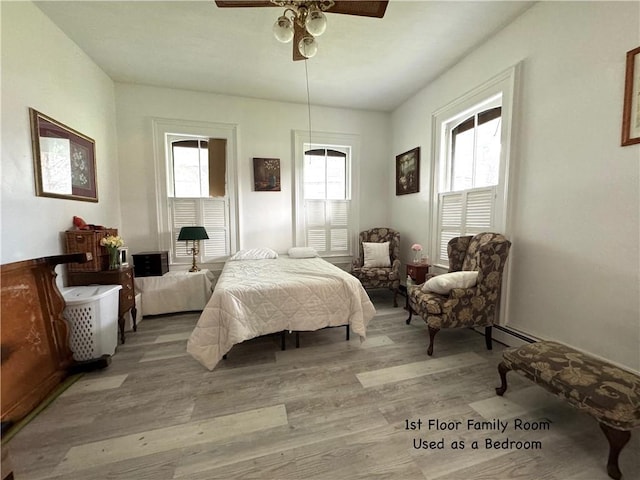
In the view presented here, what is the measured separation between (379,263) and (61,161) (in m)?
3.84

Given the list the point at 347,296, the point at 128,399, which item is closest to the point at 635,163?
the point at 347,296

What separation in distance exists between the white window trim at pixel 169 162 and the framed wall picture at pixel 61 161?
786mm

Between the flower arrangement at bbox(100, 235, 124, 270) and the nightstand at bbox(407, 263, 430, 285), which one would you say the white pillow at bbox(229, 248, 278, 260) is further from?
the nightstand at bbox(407, 263, 430, 285)

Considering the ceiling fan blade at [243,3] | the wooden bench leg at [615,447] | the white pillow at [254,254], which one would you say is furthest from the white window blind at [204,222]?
the wooden bench leg at [615,447]

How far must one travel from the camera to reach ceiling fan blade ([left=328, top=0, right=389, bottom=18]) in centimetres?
155

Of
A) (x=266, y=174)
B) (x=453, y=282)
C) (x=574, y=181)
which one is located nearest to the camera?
(x=574, y=181)

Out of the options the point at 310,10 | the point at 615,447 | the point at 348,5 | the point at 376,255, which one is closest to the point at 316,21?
the point at 310,10

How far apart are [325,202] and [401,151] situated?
1534 mm

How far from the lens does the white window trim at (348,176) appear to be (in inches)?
160

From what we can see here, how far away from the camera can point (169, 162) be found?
3.69 metres

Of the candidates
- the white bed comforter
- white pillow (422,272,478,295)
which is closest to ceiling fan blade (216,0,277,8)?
the white bed comforter

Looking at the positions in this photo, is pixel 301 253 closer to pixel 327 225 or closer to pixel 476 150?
pixel 327 225

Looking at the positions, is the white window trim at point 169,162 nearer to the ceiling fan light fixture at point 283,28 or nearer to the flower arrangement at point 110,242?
the flower arrangement at point 110,242

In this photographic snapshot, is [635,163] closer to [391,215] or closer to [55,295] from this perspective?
[391,215]
